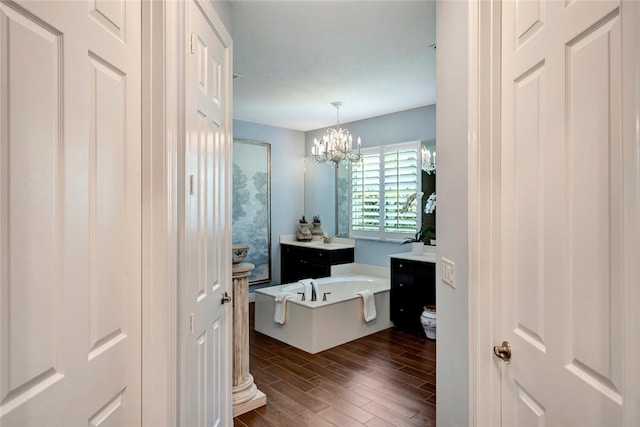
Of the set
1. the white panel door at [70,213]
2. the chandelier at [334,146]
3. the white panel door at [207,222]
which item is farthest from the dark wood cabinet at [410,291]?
the white panel door at [70,213]

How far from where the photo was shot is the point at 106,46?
1.10 meters

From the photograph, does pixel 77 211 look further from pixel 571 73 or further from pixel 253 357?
pixel 253 357

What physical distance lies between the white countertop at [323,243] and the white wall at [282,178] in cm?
12

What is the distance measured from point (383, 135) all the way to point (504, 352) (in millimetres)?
4427

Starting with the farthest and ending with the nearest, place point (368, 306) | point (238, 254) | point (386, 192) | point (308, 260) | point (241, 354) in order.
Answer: point (308, 260), point (386, 192), point (368, 306), point (238, 254), point (241, 354)

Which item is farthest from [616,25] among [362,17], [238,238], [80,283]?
[238,238]

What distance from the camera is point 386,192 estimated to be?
527 centimetres

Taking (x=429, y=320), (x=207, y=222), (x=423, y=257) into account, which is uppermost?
(x=207, y=222)

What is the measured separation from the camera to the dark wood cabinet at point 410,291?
4.14 metres

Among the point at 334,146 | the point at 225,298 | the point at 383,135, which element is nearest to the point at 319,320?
the point at 225,298

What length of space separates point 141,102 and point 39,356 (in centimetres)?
83

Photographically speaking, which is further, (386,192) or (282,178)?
(282,178)

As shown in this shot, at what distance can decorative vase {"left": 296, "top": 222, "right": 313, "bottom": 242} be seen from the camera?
6152 mm

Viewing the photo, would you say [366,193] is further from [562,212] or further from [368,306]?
[562,212]
